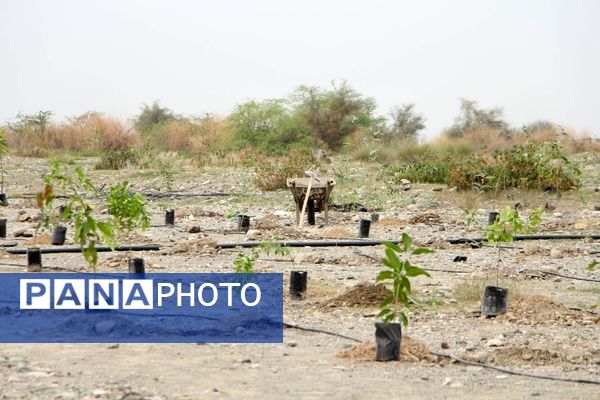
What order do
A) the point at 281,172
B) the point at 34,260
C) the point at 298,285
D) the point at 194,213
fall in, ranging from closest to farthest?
the point at 298,285 → the point at 34,260 → the point at 194,213 → the point at 281,172

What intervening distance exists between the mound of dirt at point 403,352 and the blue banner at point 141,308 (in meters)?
0.56

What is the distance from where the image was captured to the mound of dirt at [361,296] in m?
6.96

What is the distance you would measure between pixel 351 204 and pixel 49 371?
10.6 meters

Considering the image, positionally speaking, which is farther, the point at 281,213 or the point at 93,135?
the point at 93,135

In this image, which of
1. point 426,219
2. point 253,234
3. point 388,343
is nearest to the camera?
point 388,343

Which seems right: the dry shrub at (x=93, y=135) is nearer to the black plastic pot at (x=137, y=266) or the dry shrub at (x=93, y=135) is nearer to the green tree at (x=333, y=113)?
the green tree at (x=333, y=113)

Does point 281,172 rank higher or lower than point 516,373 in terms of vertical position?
higher

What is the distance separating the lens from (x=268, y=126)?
32.5m

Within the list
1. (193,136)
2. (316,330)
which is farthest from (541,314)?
(193,136)

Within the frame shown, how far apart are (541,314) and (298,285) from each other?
62.9 inches

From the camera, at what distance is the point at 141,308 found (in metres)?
6.77

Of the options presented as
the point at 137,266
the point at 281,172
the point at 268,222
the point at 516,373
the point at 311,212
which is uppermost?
the point at 281,172

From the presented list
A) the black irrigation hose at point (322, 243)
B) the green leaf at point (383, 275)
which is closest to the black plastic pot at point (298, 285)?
the green leaf at point (383, 275)

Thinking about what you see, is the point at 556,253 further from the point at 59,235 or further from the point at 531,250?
the point at 59,235
